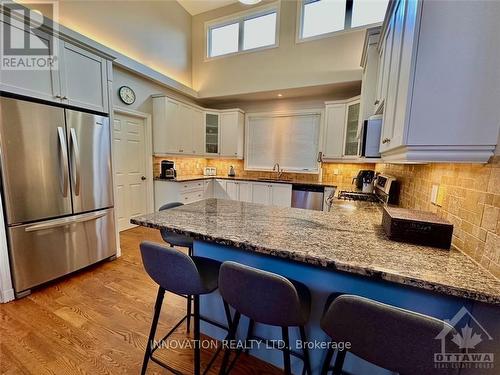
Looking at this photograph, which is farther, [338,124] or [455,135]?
[338,124]

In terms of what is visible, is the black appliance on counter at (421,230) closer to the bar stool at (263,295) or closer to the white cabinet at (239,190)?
the bar stool at (263,295)

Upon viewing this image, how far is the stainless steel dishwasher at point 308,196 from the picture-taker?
4.11 meters

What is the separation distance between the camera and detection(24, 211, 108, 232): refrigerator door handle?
2.00m

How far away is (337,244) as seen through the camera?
108cm

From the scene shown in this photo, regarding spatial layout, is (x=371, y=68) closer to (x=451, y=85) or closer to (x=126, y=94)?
(x=451, y=85)

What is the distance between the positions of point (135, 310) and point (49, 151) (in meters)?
1.65

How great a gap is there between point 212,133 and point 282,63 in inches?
80.9

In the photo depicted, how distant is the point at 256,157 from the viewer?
5.18 metres

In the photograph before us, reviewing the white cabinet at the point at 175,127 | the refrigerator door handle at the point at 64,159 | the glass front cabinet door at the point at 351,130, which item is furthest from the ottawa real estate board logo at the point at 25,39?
the glass front cabinet door at the point at 351,130

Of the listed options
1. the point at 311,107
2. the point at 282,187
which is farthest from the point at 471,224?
the point at 311,107

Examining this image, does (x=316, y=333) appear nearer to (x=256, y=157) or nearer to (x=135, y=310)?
(x=135, y=310)

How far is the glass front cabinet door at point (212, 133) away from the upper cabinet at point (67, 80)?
259 centimetres

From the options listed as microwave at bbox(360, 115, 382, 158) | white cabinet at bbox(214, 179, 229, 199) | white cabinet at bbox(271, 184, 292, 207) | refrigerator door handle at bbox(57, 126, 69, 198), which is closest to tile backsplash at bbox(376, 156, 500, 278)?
microwave at bbox(360, 115, 382, 158)

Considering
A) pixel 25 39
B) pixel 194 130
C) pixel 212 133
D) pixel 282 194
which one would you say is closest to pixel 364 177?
pixel 282 194
